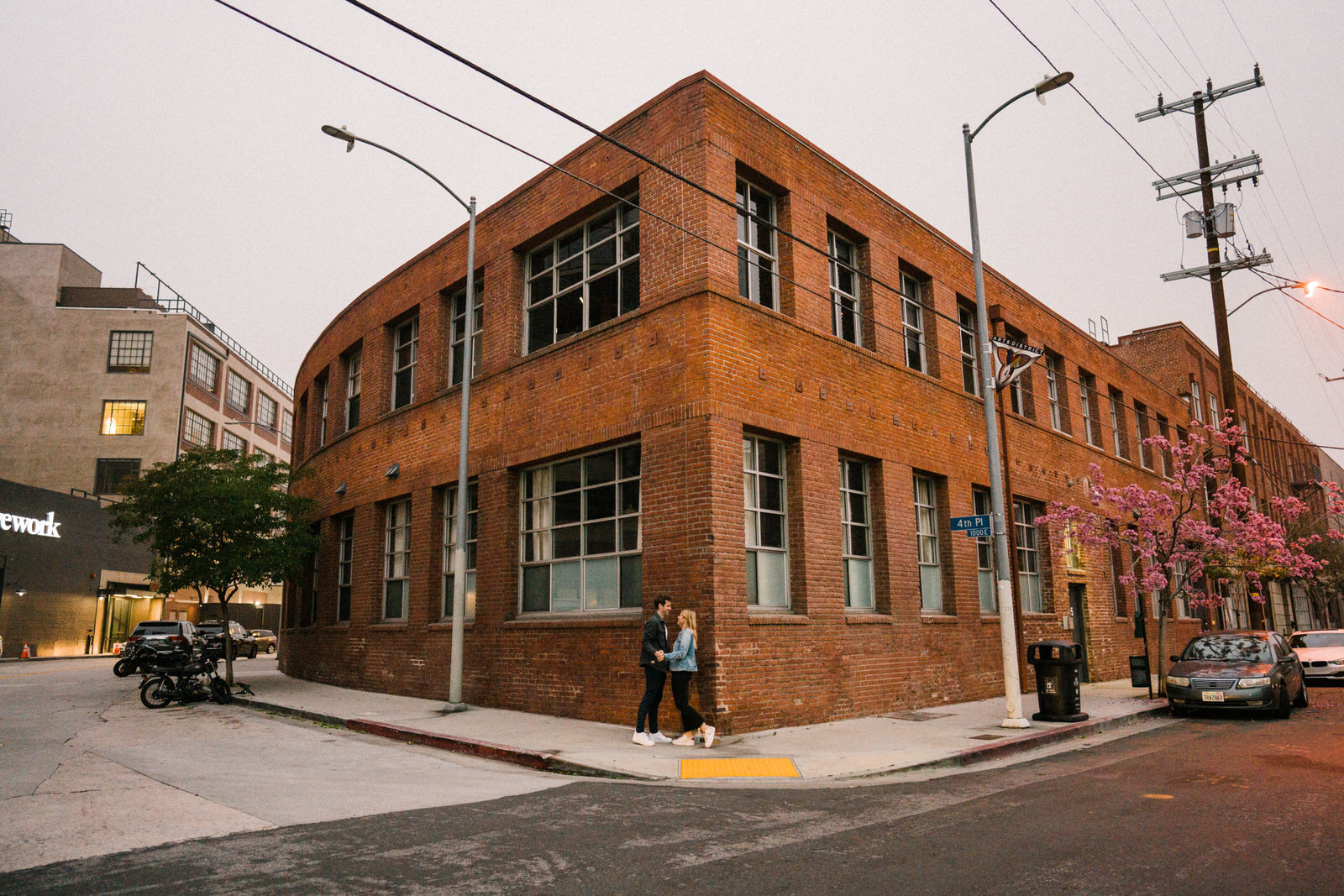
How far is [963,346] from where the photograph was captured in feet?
62.4

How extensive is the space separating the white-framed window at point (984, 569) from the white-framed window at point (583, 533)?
797 centimetres

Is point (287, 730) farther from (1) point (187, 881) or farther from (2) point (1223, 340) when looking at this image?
(2) point (1223, 340)

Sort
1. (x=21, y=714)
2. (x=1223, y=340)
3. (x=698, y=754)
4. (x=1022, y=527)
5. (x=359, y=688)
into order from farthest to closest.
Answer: (x=1223, y=340), (x=1022, y=527), (x=359, y=688), (x=21, y=714), (x=698, y=754)

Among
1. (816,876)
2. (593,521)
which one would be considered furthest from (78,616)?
(816,876)

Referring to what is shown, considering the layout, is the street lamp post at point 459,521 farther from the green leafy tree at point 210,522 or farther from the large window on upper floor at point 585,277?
the green leafy tree at point 210,522

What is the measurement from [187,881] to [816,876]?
3599mm

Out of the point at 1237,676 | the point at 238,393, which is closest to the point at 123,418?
the point at 238,393

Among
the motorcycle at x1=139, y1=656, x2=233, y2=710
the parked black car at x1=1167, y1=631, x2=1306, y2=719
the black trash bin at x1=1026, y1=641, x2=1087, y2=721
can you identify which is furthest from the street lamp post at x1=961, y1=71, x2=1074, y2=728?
the motorcycle at x1=139, y1=656, x2=233, y2=710

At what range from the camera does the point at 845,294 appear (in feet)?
51.0

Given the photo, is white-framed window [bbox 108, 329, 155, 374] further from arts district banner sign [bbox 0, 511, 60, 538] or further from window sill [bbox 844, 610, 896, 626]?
window sill [bbox 844, 610, 896, 626]

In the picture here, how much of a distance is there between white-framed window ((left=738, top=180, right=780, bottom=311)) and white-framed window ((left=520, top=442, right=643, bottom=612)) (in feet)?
10.1

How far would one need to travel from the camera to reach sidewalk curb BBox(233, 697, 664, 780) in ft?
29.7

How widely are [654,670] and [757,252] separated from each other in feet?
22.0

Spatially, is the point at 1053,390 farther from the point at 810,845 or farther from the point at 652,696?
the point at 810,845
